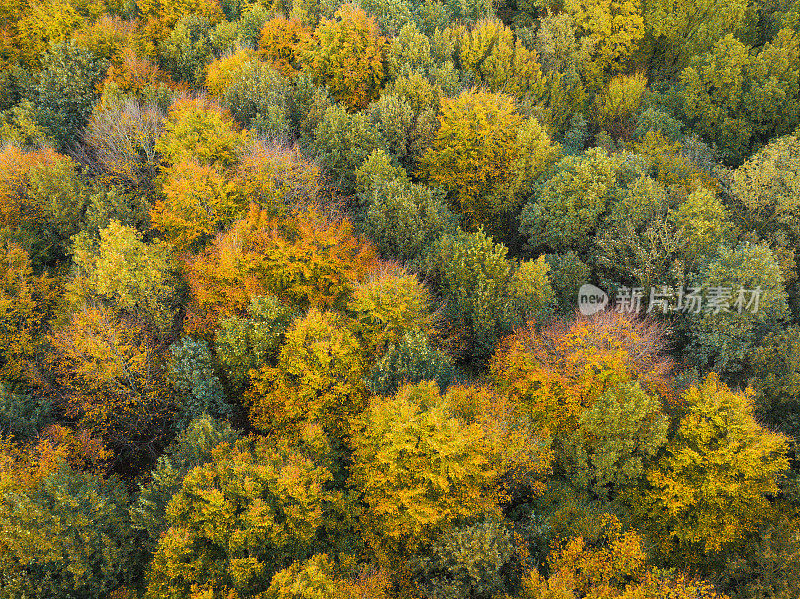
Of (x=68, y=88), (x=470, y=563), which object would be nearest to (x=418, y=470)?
(x=470, y=563)

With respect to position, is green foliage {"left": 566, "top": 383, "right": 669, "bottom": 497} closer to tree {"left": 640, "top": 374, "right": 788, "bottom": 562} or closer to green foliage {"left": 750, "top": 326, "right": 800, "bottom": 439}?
tree {"left": 640, "top": 374, "right": 788, "bottom": 562}

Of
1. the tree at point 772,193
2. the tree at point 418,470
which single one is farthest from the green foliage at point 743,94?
the tree at point 418,470

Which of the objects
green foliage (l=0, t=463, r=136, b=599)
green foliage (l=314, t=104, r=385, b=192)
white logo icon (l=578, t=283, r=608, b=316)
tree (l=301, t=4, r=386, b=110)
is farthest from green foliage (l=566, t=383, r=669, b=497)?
tree (l=301, t=4, r=386, b=110)

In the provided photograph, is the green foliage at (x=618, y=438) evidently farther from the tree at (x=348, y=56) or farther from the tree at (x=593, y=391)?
the tree at (x=348, y=56)

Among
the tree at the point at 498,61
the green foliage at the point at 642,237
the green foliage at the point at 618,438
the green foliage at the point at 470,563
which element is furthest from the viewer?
the tree at the point at 498,61

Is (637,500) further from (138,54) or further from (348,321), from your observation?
(138,54)
